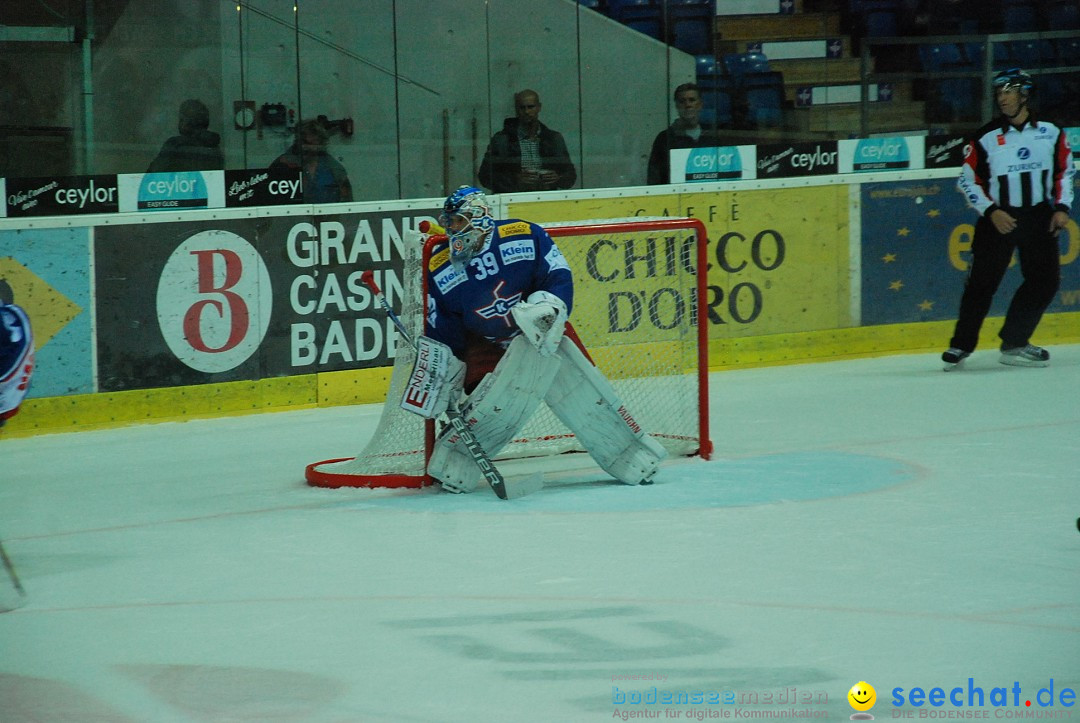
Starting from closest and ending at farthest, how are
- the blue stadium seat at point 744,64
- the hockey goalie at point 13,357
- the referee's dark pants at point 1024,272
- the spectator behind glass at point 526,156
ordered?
the hockey goalie at point 13,357 < the referee's dark pants at point 1024,272 < the spectator behind glass at point 526,156 < the blue stadium seat at point 744,64

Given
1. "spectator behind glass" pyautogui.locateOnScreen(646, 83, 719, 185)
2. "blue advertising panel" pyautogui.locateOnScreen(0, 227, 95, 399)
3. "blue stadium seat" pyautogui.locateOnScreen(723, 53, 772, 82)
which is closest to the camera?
"blue advertising panel" pyautogui.locateOnScreen(0, 227, 95, 399)

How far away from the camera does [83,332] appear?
7242 millimetres

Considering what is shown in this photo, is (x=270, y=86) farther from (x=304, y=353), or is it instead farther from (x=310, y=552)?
(x=310, y=552)

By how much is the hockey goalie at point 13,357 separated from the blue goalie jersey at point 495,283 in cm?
186

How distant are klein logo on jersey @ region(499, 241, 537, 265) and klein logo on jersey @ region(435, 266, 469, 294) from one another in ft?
0.55

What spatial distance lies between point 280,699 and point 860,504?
8.60ft

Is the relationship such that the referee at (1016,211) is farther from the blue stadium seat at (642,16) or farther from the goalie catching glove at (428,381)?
the goalie catching glove at (428,381)

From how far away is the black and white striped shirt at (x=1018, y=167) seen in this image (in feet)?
27.1

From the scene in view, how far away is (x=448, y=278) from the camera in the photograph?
571cm

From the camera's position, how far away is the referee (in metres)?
8.27

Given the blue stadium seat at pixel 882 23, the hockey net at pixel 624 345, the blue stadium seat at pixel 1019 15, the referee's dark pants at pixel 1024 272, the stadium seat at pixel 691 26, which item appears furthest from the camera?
the blue stadium seat at pixel 1019 15

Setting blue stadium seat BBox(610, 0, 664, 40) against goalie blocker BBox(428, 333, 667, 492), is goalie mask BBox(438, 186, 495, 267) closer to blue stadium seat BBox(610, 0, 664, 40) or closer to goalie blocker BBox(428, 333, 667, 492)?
goalie blocker BBox(428, 333, 667, 492)

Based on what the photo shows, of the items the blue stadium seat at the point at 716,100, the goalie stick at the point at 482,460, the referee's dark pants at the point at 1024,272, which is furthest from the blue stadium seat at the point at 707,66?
the goalie stick at the point at 482,460

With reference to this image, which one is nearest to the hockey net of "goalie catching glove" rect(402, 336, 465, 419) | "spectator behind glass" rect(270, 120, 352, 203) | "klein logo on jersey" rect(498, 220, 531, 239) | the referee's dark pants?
"goalie catching glove" rect(402, 336, 465, 419)
